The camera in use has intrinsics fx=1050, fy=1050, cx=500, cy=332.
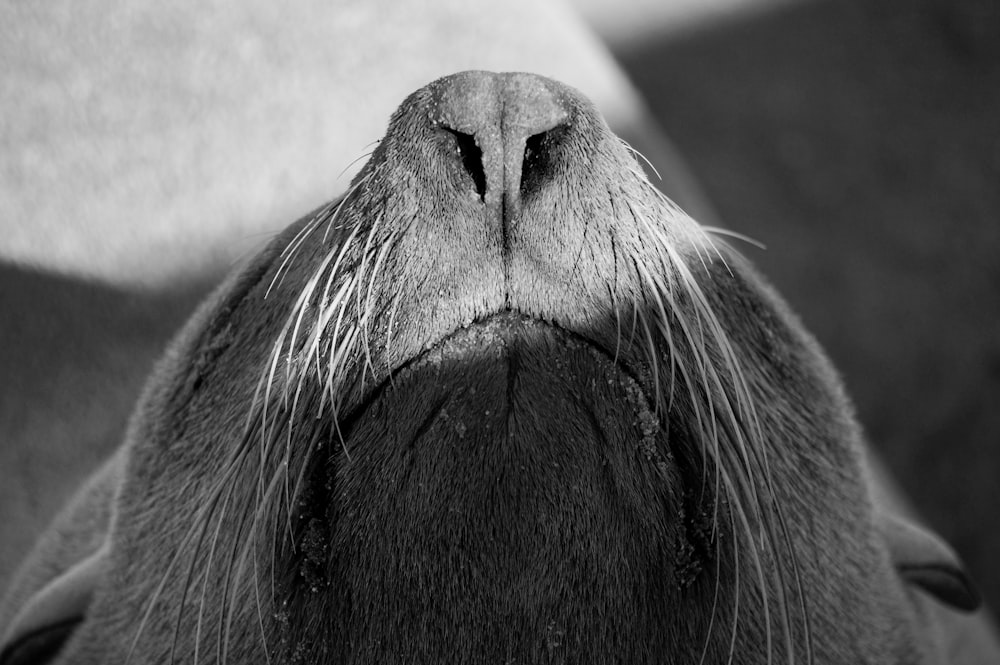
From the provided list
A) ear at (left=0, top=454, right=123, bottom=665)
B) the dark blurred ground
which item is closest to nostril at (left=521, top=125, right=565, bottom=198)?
ear at (left=0, top=454, right=123, bottom=665)

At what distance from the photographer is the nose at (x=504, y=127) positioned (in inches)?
57.4

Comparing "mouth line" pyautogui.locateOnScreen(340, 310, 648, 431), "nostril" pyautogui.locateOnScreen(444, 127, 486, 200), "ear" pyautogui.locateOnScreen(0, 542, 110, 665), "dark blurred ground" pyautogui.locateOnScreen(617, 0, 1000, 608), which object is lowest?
"ear" pyautogui.locateOnScreen(0, 542, 110, 665)

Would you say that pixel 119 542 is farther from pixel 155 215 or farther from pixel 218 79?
pixel 218 79

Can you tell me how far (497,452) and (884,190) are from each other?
4.36 m

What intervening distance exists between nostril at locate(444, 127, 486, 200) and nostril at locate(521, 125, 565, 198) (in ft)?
0.20

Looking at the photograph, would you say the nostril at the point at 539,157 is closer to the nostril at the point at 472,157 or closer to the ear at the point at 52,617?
the nostril at the point at 472,157

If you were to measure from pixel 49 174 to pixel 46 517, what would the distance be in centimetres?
103

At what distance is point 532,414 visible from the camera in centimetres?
146

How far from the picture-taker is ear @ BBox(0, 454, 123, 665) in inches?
85.9

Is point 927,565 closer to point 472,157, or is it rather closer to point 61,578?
point 472,157

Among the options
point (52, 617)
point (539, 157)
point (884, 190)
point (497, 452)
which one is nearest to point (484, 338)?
point (497, 452)

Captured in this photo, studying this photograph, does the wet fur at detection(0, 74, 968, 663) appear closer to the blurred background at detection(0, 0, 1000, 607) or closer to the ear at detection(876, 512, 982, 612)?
the ear at detection(876, 512, 982, 612)

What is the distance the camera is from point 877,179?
17.3 feet

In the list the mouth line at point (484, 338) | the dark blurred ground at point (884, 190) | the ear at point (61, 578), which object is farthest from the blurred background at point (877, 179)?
the mouth line at point (484, 338)
